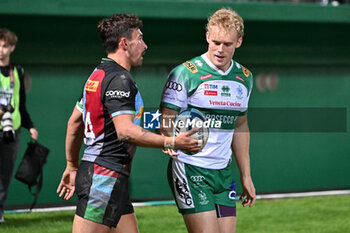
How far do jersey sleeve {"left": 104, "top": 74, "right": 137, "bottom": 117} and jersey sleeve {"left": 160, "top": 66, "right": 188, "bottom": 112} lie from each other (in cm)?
87

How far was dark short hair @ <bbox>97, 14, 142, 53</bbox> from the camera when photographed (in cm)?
505

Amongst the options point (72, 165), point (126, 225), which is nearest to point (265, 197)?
point (72, 165)

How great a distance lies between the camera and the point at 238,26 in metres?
5.81

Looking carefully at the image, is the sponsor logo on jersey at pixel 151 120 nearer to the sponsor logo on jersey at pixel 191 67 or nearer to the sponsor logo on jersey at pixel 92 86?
the sponsor logo on jersey at pixel 191 67

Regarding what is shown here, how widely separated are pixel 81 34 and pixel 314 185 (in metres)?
5.29

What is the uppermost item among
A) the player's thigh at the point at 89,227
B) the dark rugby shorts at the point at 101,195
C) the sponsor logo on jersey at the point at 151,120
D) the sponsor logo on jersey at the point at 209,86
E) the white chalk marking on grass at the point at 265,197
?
the sponsor logo on jersey at the point at 209,86

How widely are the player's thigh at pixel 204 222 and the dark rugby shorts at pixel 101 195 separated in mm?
854

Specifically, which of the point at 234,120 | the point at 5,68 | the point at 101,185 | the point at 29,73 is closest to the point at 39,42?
the point at 29,73

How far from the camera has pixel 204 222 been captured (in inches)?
222

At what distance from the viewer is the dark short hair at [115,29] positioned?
5051 mm

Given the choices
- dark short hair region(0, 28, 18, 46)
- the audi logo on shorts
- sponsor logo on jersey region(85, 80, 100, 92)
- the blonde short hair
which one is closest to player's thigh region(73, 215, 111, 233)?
sponsor logo on jersey region(85, 80, 100, 92)

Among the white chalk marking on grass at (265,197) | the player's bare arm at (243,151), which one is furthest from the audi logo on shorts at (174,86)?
the white chalk marking on grass at (265,197)

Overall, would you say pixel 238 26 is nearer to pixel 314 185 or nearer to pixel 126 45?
pixel 126 45

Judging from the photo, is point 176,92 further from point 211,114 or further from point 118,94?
point 118,94
